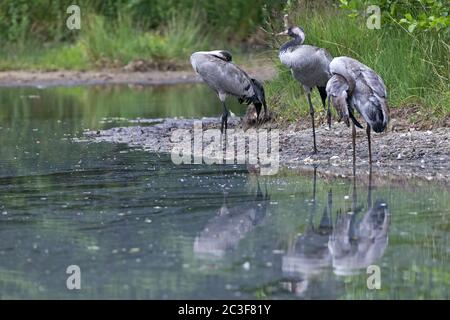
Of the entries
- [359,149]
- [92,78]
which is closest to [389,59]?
[359,149]

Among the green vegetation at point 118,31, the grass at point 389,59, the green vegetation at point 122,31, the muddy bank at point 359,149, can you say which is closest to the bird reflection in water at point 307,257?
the muddy bank at point 359,149

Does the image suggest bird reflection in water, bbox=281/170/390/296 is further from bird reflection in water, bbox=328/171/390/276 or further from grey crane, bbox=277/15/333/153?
grey crane, bbox=277/15/333/153

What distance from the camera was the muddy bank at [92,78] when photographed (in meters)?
23.5

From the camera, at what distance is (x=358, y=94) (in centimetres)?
1076

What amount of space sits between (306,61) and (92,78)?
1234 centimetres

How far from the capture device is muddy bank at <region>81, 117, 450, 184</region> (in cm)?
1052

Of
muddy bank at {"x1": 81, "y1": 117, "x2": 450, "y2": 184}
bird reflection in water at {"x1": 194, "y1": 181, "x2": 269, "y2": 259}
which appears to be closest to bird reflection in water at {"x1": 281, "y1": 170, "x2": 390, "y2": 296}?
bird reflection in water at {"x1": 194, "y1": 181, "x2": 269, "y2": 259}

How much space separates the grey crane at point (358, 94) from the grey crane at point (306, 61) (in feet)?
3.24

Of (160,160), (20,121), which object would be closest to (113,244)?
(160,160)

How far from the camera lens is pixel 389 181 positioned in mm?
9883

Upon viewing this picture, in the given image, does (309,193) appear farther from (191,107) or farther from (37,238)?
(191,107)

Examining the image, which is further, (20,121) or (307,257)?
(20,121)
